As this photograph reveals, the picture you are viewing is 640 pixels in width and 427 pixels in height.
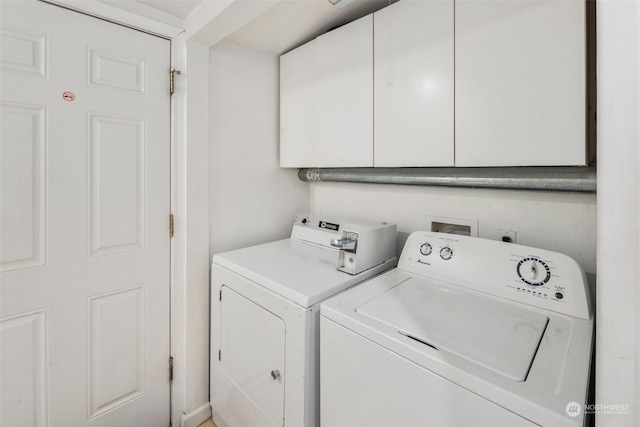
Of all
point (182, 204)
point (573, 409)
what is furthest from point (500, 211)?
point (182, 204)

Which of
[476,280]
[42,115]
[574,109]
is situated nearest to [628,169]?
[574,109]

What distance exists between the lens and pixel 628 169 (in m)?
0.40

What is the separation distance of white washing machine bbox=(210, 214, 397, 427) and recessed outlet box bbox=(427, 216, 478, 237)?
8.9 inches

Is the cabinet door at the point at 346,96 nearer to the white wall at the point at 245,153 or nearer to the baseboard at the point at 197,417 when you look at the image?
the white wall at the point at 245,153

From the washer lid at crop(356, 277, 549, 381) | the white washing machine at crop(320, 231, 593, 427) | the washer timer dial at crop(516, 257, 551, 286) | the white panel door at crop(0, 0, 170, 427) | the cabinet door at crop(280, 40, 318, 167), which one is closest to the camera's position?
the white washing machine at crop(320, 231, 593, 427)

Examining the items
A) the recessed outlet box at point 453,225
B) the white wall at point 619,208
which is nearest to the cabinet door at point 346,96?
the recessed outlet box at point 453,225

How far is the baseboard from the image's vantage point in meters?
1.72

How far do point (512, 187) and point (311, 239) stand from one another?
113 centimetres

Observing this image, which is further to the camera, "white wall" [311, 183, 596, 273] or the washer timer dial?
"white wall" [311, 183, 596, 273]

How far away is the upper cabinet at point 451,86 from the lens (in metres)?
1.02

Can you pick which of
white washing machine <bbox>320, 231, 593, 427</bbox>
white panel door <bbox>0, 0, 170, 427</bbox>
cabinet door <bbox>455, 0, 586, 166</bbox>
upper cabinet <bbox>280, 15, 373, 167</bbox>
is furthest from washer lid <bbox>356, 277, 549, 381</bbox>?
white panel door <bbox>0, 0, 170, 427</bbox>

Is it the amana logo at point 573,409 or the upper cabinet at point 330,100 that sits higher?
the upper cabinet at point 330,100

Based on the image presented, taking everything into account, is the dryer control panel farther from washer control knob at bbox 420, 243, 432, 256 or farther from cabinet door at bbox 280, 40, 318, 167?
cabinet door at bbox 280, 40, 318, 167

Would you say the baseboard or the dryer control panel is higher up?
the dryer control panel
